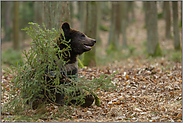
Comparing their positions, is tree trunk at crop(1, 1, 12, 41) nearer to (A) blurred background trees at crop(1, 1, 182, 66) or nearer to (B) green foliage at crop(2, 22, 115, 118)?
(A) blurred background trees at crop(1, 1, 182, 66)

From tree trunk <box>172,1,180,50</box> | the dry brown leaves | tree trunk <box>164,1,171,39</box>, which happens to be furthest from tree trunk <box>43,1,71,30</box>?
tree trunk <box>164,1,171,39</box>

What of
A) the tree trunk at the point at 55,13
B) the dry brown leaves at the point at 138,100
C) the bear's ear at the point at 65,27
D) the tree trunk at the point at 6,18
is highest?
the tree trunk at the point at 6,18

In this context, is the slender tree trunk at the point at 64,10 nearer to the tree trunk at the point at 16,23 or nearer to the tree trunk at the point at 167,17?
the tree trunk at the point at 16,23

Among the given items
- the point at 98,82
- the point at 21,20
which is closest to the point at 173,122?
the point at 98,82

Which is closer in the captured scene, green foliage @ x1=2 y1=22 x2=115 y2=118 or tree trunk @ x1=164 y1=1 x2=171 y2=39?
green foliage @ x1=2 y1=22 x2=115 y2=118

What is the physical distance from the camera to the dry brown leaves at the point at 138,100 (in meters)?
5.17

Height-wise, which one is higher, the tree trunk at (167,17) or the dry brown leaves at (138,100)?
the tree trunk at (167,17)

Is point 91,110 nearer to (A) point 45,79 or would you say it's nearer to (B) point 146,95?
(A) point 45,79

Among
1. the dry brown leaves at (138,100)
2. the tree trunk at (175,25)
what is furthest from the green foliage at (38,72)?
the tree trunk at (175,25)

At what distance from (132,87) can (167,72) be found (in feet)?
6.54

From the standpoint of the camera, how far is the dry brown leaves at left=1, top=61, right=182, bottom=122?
Result: 5172 mm

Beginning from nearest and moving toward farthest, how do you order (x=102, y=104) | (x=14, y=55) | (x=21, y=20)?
(x=102, y=104), (x=14, y=55), (x=21, y=20)

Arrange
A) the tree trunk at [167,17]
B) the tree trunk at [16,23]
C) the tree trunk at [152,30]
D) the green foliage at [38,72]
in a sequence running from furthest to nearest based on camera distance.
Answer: the tree trunk at [167,17], the tree trunk at [16,23], the tree trunk at [152,30], the green foliage at [38,72]

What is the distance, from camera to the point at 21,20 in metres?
30.0
